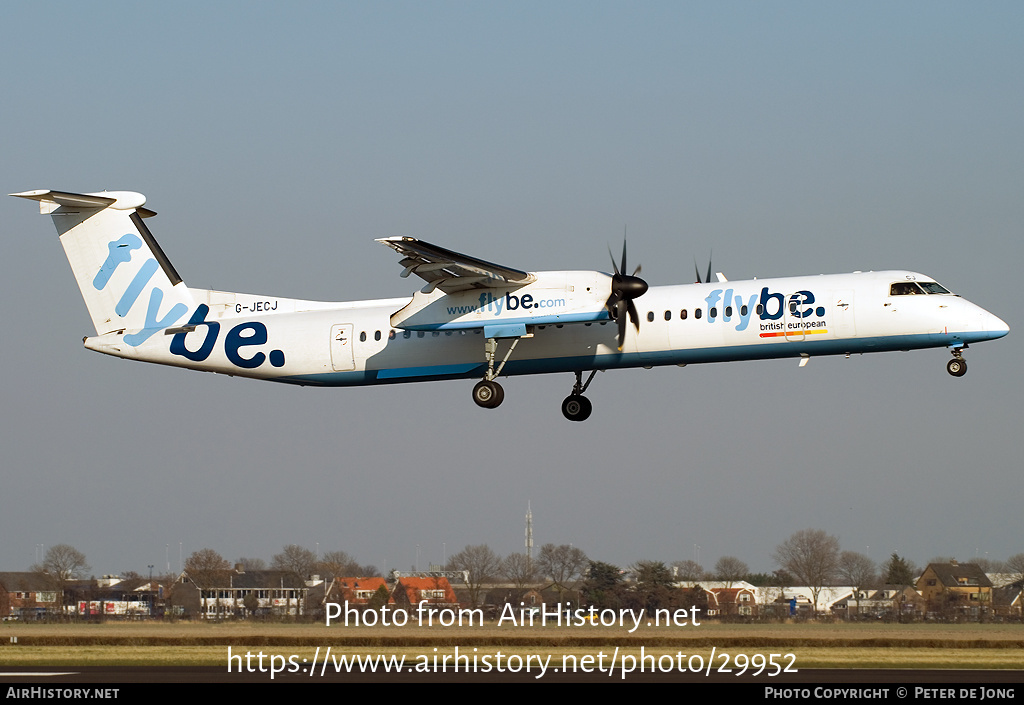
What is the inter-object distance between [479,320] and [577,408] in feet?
12.0

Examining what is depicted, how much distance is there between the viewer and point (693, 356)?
26.4m

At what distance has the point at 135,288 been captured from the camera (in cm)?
3000

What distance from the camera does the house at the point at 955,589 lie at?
1585 inches

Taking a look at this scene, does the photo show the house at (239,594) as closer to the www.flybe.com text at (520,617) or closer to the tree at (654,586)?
the www.flybe.com text at (520,617)

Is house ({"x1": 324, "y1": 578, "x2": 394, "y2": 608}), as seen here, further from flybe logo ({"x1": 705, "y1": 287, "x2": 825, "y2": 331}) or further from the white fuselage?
flybe logo ({"x1": 705, "y1": 287, "x2": 825, "y2": 331})

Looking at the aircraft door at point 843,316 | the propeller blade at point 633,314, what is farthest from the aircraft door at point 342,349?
the aircraft door at point 843,316

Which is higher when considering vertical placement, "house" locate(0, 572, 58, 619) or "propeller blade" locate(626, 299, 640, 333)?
"propeller blade" locate(626, 299, 640, 333)

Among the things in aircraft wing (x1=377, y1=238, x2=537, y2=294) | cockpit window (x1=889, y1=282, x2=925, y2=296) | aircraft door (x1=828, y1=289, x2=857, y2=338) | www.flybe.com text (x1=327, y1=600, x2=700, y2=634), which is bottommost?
www.flybe.com text (x1=327, y1=600, x2=700, y2=634)

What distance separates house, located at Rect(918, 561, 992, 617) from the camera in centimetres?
4025

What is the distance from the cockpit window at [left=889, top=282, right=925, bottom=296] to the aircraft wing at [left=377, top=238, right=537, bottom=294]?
7605 mm

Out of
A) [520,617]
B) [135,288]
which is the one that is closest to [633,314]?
[520,617]

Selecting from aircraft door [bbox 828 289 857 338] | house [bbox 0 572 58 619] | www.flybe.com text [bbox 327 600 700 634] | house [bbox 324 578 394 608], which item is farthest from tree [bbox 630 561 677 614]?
house [bbox 0 572 58 619]

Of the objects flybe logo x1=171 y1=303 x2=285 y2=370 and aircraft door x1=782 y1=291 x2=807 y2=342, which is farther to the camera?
flybe logo x1=171 y1=303 x2=285 y2=370

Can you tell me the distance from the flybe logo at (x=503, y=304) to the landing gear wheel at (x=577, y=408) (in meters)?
3.33
